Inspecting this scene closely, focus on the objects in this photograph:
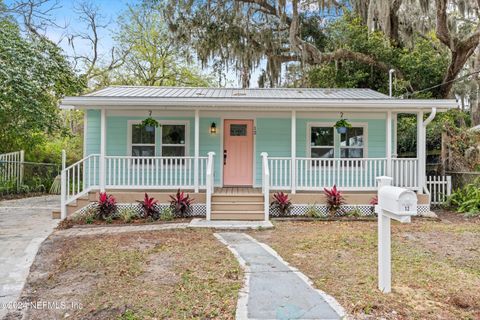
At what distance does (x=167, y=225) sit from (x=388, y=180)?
5.03 m

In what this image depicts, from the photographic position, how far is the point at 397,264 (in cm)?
454

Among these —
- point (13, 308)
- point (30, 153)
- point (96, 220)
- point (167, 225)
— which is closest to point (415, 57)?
point (167, 225)

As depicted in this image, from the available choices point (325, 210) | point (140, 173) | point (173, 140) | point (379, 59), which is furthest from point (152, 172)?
point (379, 59)

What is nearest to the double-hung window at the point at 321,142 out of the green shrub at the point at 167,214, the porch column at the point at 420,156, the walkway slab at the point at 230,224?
the porch column at the point at 420,156

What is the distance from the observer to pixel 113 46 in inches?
834

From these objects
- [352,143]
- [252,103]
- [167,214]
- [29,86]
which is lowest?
[167,214]

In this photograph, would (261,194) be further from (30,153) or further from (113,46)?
(113,46)

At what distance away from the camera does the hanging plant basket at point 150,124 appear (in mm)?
8609

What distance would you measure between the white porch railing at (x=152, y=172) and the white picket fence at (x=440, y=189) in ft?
21.7

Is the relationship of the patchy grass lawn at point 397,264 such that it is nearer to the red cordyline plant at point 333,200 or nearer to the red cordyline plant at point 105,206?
the red cordyline plant at point 333,200

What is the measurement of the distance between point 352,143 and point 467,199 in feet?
11.2

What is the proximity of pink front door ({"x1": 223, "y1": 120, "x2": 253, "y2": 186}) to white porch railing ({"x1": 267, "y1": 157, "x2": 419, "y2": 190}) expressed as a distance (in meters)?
0.86

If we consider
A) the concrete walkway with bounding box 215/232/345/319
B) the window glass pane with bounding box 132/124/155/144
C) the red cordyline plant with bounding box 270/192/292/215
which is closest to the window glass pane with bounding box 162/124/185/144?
the window glass pane with bounding box 132/124/155/144

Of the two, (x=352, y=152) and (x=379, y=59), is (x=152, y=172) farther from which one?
(x=379, y=59)
